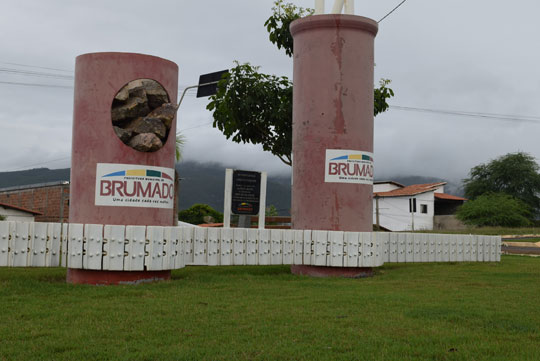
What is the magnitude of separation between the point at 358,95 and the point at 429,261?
613cm

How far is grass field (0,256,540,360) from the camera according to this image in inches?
252

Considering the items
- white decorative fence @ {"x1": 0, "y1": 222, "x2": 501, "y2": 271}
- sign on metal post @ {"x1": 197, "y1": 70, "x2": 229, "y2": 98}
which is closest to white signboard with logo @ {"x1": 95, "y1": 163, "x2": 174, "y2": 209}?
white decorative fence @ {"x1": 0, "y1": 222, "x2": 501, "y2": 271}

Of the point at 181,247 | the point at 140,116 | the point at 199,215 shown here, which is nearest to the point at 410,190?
the point at 199,215

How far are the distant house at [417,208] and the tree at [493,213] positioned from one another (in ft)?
9.21

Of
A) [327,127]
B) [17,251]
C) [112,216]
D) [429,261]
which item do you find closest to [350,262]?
[327,127]

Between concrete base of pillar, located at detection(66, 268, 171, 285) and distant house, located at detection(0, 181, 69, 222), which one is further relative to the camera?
distant house, located at detection(0, 181, 69, 222)

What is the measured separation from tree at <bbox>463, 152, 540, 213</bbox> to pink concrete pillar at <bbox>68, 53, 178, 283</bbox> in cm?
6668

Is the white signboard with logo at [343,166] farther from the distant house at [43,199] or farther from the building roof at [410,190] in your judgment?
the building roof at [410,190]

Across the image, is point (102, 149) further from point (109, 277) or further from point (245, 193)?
point (245, 193)

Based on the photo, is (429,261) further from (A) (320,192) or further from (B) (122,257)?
(B) (122,257)

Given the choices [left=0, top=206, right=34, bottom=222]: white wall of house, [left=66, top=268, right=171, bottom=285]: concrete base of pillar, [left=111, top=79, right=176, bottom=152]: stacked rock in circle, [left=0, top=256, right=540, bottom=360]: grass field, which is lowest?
[left=0, top=256, right=540, bottom=360]: grass field

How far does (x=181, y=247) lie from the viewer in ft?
41.8

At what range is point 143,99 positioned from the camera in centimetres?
1245

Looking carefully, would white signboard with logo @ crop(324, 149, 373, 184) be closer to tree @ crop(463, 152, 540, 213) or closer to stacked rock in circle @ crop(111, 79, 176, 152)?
stacked rock in circle @ crop(111, 79, 176, 152)
